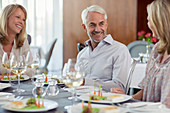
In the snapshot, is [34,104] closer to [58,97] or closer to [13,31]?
[58,97]

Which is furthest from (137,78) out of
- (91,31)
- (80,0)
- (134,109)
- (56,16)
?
(56,16)

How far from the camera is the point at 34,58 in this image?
185 cm

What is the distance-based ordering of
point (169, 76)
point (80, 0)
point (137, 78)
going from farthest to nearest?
1. point (80, 0)
2. point (137, 78)
3. point (169, 76)

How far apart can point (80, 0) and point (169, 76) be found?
4763mm

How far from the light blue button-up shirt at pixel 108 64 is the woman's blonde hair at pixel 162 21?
27.4 inches

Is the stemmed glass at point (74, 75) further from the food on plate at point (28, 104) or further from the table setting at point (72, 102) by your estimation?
the food on plate at point (28, 104)

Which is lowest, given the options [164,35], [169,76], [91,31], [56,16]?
[169,76]

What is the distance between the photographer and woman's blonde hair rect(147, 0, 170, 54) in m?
1.46

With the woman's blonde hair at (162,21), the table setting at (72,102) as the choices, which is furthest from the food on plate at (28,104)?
the woman's blonde hair at (162,21)

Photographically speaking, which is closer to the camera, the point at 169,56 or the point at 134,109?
the point at 134,109

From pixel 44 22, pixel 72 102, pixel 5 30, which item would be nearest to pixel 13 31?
pixel 5 30

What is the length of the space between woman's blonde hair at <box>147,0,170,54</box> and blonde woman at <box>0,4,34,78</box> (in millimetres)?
1593

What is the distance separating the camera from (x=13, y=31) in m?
2.80

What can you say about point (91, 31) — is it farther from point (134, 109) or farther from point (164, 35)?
point (134, 109)
